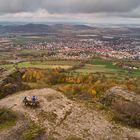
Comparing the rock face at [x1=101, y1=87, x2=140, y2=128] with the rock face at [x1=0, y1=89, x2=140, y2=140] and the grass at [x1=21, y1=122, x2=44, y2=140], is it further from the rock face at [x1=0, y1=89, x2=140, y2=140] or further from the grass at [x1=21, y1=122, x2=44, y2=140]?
the grass at [x1=21, y1=122, x2=44, y2=140]

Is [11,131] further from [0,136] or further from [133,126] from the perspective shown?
[133,126]

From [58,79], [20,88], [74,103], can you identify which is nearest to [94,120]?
[74,103]

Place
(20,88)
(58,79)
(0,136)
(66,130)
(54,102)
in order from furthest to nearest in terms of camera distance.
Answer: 1. (58,79)
2. (20,88)
3. (54,102)
4. (66,130)
5. (0,136)

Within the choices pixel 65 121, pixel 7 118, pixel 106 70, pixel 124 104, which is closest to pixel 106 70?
pixel 106 70

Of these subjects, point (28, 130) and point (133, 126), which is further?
point (133, 126)

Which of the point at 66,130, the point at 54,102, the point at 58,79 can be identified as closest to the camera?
the point at 66,130

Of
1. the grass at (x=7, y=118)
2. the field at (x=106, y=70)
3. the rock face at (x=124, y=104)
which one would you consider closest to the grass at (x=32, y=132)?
the grass at (x=7, y=118)

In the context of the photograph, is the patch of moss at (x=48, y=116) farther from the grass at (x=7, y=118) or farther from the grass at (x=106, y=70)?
the grass at (x=106, y=70)

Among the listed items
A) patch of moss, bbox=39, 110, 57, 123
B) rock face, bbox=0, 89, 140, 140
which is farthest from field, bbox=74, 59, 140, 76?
patch of moss, bbox=39, 110, 57, 123

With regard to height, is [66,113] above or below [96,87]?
above
